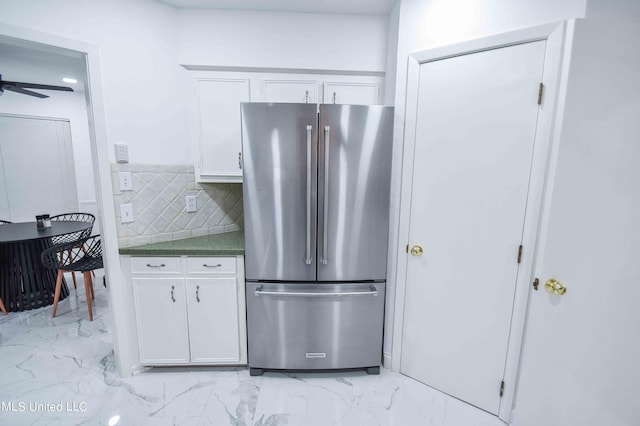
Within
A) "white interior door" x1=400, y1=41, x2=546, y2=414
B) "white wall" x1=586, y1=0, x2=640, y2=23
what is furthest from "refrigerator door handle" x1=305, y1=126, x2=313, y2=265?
"white wall" x1=586, y1=0, x2=640, y2=23

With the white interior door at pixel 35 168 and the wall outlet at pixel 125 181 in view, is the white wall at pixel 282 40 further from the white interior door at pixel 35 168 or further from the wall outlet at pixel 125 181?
the white interior door at pixel 35 168

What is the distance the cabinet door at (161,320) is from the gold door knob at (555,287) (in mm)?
2187

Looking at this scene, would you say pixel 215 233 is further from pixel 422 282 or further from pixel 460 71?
pixel 460 71

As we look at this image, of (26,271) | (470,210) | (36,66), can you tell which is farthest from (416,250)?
(36,66)

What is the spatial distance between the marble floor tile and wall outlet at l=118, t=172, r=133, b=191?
4.50 ft

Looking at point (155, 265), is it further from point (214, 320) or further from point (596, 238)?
point (596, 238)

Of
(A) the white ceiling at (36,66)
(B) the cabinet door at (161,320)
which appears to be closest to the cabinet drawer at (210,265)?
(B) the cabinet door at (161,320)

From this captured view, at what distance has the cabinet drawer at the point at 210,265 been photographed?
1.85 metres

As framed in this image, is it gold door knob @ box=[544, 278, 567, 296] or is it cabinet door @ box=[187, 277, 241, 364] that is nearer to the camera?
gold door knob @ box=[544, 278, 567, 296]

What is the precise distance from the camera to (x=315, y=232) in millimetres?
1760

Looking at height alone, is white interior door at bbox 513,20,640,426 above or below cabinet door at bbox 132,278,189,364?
above

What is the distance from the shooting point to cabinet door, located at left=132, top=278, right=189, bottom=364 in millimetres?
1858

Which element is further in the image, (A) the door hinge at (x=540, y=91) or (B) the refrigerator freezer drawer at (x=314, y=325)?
(B) the refrigerator freezer drawer at (x=314, y=325)

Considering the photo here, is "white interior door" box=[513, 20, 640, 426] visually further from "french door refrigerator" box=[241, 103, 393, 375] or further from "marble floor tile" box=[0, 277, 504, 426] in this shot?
"french door refrigerator" box=[241, 103, 393, 375]
